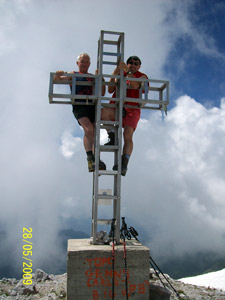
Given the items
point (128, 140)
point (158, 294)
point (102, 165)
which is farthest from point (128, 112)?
point (158, 294)

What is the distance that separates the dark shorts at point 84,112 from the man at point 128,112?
0.43m

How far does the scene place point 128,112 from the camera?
952cm

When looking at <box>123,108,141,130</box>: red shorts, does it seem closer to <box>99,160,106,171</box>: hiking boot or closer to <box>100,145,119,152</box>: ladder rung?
<box>100,145,119,152</box>: ladder rung

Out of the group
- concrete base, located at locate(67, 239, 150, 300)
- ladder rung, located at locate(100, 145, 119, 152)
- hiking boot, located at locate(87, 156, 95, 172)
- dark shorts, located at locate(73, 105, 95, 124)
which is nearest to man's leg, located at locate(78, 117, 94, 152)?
dark shorts, located at locate(73, 105, 95, 124)

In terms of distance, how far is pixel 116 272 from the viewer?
757 cm

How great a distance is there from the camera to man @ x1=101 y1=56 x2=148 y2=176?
29.8 ft

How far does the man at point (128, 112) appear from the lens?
9.09 m

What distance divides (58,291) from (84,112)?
20.8ft

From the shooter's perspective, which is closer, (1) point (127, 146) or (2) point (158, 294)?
(2) point (158, 294)

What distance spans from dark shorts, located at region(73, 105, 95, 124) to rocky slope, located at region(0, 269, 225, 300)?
223 inches

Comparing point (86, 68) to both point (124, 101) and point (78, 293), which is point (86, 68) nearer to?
point (124, 101)

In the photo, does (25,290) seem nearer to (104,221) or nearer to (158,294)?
(104,221)

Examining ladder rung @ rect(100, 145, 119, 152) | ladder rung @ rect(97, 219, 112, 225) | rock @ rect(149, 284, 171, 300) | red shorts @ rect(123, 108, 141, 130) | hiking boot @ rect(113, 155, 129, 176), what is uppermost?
red shorts @ rect(123, 108, 141, 130)

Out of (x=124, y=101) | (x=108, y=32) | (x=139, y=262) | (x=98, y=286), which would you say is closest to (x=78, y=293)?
(x=98, y=286)
